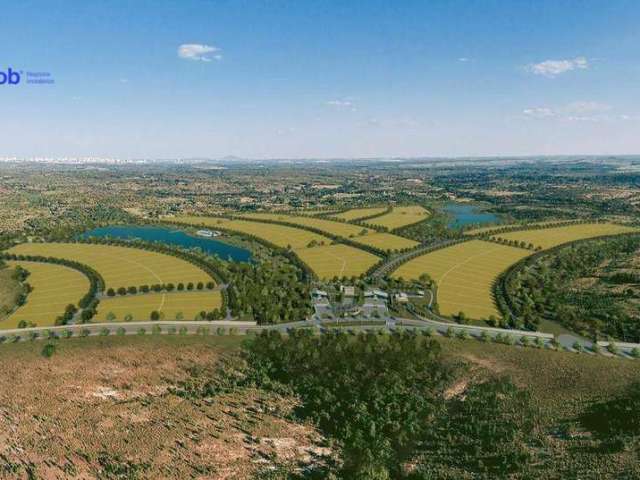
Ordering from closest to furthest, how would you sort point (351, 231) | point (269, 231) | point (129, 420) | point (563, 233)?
1. point (129, 420)
2. point (563, 233)
3. point (269, 231)
4. point (351, 231)

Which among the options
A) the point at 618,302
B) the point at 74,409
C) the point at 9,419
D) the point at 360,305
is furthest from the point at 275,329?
the point at 618,302

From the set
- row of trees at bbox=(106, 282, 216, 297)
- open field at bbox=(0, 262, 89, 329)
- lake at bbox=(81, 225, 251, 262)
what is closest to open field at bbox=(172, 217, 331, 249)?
lake at bbox=(81, 225, 251, 262)

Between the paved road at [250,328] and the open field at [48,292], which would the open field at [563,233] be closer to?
the paved road at [250,328]

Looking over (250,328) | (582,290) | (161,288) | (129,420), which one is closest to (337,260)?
(161,288)

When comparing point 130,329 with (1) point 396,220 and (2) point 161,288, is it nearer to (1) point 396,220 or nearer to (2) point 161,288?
(2) point 161,288

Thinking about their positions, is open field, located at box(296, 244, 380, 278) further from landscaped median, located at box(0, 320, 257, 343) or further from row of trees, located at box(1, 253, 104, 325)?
row of trees, located at box(1, 253, 104, 325)

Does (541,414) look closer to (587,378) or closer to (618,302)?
(587,378)

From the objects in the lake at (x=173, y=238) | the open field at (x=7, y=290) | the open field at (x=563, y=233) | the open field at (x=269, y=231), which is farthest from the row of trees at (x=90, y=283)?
the open field at (x=563, y=233)
